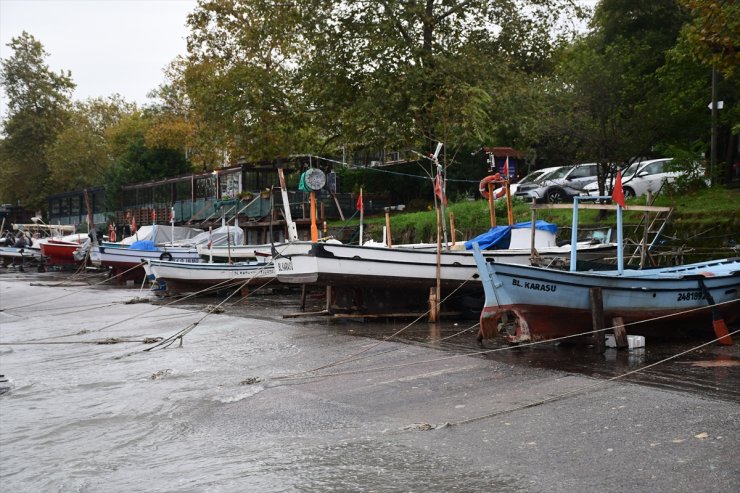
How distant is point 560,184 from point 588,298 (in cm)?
1740

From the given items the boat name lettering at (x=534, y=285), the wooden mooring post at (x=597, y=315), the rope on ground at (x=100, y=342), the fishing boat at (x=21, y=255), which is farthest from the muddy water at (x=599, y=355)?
the fishing boat at (x=21, y=255)

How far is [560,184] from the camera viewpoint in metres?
30.0

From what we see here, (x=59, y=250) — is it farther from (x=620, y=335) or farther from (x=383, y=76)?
(x=620, y=335)

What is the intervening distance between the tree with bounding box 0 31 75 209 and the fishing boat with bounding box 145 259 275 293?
5055 centimetres

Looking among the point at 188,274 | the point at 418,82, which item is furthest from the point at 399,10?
the point at 188,274

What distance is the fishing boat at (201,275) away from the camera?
26.2 meters

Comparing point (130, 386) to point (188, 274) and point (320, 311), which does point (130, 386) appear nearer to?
point (320, 311)

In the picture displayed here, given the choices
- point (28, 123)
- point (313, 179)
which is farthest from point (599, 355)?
point (28, 123)

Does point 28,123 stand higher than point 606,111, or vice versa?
point 28,123

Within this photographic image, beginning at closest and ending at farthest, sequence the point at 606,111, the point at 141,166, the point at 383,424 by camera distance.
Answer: the point at 383,424
the point at 606,111
the point at 141,166

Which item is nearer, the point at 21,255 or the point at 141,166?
the point at 21,255

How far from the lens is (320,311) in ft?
67.2

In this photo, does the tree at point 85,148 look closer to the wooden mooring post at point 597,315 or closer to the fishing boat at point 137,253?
the fishing boat at point 137,253

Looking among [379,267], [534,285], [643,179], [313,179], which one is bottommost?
[534,285]
